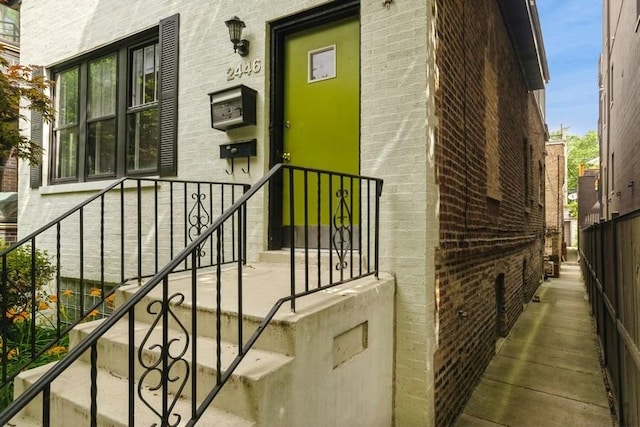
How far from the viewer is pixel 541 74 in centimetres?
816

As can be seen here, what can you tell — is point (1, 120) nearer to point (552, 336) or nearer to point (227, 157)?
point (227, 157)

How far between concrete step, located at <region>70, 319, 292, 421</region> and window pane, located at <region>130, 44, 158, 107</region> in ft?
11.3

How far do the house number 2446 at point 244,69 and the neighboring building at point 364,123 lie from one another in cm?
1

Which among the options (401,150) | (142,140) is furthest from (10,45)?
(401,150)

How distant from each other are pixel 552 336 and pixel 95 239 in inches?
267

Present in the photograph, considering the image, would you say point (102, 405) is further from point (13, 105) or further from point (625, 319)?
point (13, 105)

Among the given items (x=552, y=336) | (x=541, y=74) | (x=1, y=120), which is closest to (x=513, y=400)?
(x=552, y=336)

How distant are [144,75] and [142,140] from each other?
0.86 meters

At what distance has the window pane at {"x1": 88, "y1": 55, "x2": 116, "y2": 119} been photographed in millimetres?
5285

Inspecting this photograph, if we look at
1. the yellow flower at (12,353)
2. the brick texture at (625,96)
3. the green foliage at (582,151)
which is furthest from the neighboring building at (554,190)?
the green foliage at (582,151)

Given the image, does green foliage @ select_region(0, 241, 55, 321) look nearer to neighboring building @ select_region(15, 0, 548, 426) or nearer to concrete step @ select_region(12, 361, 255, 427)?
neighboring building @ select_region(15, 0, 548, 426)

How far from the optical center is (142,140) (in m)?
4.96

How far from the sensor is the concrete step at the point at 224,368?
5.96ft

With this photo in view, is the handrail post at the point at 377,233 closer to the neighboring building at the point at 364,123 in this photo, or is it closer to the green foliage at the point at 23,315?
the neighboring building at the point at 364,123
